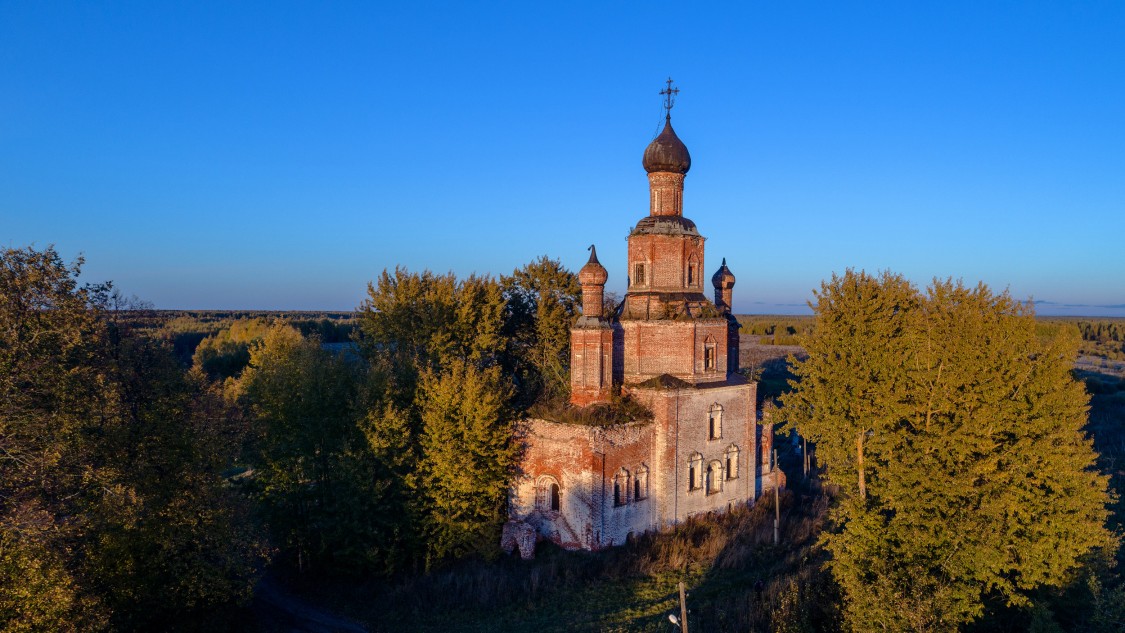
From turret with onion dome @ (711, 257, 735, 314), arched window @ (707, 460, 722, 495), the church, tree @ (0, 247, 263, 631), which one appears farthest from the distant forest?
turret with onion dome @ (711, 257, 735, 314)

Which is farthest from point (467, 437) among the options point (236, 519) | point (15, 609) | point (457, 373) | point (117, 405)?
point (15, 609)

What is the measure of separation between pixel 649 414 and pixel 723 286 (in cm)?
966

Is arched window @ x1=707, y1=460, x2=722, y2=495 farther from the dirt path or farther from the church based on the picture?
the dirt path

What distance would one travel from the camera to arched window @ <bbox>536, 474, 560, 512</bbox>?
22469 mm

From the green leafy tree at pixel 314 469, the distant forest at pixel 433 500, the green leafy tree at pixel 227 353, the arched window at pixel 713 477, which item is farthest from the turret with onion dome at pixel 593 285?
the green leafy tree at pixel 227 353

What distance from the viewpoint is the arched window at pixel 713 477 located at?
80.4 ft

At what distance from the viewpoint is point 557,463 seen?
22156 millimetres

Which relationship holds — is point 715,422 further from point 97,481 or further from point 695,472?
point 97,481

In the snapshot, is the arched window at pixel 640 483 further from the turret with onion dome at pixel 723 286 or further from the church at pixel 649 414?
the turret with onion dome at pixel 723 286

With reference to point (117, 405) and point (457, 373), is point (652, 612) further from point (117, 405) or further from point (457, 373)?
point (117, 405)

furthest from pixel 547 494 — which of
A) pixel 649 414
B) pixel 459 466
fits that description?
pixel 649 414

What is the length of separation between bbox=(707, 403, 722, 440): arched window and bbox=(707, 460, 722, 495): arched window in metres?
1.04

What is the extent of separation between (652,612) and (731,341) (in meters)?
15.2

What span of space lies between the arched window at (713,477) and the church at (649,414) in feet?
0.13
